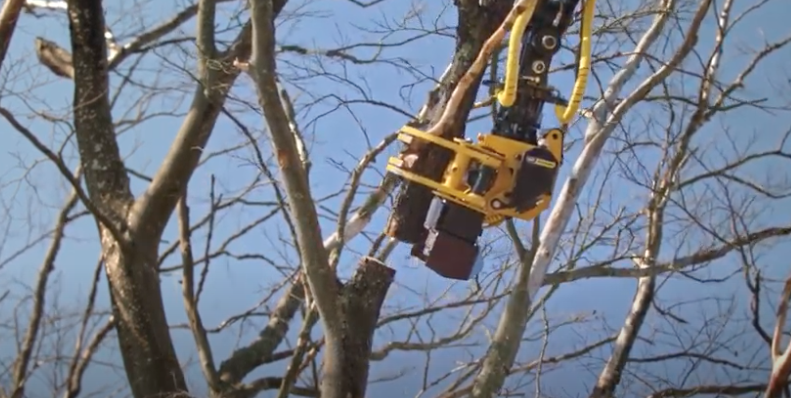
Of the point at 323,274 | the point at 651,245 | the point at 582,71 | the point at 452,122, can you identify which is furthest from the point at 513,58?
the point at 651,245

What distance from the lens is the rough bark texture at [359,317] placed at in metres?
2.93

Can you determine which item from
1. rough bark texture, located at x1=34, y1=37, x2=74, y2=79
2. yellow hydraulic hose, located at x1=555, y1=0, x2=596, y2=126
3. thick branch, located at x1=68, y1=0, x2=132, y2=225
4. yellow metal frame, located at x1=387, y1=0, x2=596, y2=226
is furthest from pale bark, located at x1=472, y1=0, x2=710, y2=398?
rough bark texture, located at x1=34, y1=37, x2=74, y2=79

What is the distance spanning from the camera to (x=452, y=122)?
2.50 m

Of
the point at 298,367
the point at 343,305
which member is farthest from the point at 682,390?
the point at 343,305

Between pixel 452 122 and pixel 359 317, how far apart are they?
0.87 m

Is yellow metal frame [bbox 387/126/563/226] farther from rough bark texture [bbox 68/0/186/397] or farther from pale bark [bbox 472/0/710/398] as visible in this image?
rough bark texture [bbox 68/0/186/397]

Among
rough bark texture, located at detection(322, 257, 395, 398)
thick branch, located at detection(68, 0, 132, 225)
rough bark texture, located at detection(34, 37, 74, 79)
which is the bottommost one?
rough bark texture, located at detection(322, 257, 395, 398)

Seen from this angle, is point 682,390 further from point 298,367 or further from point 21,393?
point 21,393

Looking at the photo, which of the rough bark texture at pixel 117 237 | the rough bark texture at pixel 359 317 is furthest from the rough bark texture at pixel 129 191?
the rough bark texture at pixel 359 317

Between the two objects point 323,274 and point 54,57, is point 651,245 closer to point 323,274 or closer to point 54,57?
point 323,274

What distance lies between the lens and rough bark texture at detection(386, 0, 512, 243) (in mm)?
2398

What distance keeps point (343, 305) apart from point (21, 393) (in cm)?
338

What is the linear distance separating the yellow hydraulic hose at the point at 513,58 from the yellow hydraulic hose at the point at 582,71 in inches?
6.8

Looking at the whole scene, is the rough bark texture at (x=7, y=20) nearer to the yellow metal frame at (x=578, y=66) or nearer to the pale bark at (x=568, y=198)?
the pale bark at (x=568, y=198)
